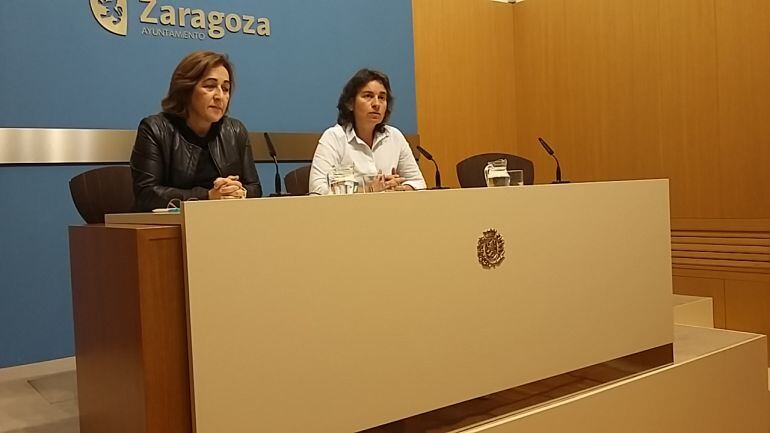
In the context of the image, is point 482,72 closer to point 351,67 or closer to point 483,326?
point 351,67

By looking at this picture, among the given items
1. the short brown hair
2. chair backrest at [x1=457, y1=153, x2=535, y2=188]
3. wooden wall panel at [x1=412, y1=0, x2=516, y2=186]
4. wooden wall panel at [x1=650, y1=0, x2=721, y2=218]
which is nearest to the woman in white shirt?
chair backrest at [x1=457, y1=153, x2=535, y2=188]

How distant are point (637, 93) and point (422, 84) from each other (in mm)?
1359

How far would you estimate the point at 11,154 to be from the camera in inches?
126

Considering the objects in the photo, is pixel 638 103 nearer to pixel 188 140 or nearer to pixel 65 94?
pixel 188 140

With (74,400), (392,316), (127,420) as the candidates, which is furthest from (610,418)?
(74,400)

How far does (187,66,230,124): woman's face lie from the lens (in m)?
2.33

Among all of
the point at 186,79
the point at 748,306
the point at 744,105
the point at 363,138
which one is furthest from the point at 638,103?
the point at 186,79

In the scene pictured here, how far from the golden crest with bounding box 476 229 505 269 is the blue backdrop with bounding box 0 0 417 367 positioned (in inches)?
91.0

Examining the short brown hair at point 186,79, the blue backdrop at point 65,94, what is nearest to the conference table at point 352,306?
the short brown hair at point 186,79

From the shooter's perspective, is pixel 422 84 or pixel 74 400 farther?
pixel 422 84

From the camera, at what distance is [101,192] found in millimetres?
2568

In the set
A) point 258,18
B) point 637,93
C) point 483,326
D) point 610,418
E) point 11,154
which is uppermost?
point 258,18

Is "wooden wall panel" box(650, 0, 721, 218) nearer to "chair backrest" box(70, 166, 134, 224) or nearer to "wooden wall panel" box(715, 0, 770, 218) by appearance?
"wooden wall panel" box(715, 0, 770, 218)

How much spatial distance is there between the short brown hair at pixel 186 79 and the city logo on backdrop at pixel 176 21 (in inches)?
54.0
